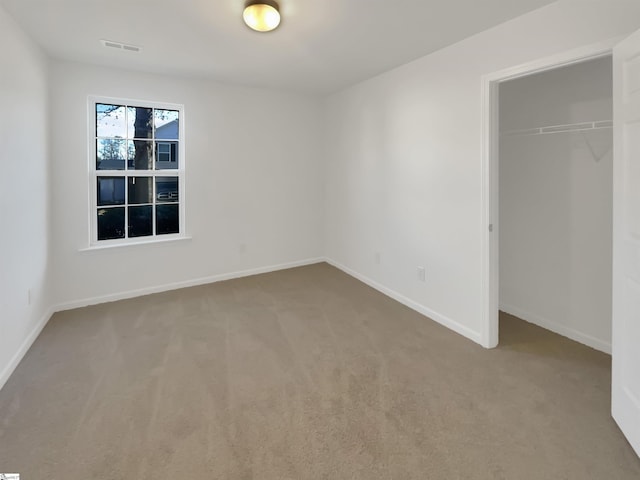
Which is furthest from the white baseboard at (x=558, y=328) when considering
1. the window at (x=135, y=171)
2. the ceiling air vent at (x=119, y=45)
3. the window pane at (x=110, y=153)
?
the window pane at (x=110, y=153)

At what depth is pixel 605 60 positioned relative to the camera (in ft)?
8.39

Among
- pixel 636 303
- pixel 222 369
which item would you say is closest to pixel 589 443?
pixel 636 303

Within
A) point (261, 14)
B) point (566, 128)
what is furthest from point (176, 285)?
point (566, 128)

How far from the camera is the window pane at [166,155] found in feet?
13.4

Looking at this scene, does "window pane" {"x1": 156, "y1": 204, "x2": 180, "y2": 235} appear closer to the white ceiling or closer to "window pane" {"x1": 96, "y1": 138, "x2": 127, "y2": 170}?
"window pane" {"x1": 96, "y1": 138, "x2": 127, "y2": 170}

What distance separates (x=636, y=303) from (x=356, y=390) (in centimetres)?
155

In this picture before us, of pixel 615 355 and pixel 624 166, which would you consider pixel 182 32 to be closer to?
pixel 624 166

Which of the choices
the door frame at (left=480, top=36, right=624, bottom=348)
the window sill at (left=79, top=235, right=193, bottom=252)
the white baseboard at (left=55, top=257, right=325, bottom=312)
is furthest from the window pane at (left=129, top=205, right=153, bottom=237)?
the door frame at (left=480, top=36, right=624, bottom=348)

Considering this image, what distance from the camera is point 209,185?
14.3 feet

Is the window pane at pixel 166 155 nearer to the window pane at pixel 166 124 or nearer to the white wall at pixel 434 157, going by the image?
the window pane at pixel 166 124

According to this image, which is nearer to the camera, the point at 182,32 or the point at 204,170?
the point at 182,32

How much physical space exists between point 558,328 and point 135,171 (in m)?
4.51

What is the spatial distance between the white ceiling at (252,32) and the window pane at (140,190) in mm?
1186

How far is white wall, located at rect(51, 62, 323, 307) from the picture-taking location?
3.55 m
